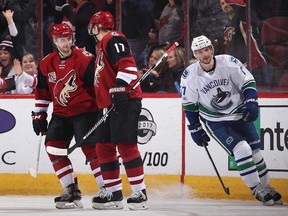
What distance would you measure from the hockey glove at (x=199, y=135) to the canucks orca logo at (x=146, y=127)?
0.80m

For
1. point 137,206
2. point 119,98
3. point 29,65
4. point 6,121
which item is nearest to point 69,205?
point 137,206


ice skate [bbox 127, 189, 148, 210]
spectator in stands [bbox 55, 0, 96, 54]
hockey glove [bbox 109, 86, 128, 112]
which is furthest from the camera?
spectator in stands [bbox 55, 0, 96, 54]

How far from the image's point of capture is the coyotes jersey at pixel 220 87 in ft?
26.5

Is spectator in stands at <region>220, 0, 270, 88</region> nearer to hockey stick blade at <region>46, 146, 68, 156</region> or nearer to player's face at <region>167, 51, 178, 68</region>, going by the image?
player's face at <region>167, 51, 178, 68</region>

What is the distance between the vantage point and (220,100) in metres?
8.14

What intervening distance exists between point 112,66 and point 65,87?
0.51 metres

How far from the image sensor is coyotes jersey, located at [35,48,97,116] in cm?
782

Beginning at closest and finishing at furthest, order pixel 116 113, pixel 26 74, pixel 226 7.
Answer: pixel 116 113 → pixel 226 7 → pixel 26 74

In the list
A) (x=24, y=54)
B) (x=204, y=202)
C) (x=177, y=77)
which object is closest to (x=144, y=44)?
(x=177, y=77)

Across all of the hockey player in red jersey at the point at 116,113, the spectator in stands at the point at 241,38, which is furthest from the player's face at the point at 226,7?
the hockey player in red jersey at the point at 116,113

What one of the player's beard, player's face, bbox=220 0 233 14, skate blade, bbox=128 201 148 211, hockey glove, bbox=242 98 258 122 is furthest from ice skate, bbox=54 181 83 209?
player's face, bbox=220 0 233 14

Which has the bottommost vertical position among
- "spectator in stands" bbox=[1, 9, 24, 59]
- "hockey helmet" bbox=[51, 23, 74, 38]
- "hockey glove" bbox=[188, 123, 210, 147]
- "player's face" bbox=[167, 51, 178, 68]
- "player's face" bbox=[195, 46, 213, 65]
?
"hockey glove" bbox=[188, 123, 210, 147]

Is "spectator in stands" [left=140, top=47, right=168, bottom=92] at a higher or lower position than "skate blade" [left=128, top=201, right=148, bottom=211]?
higher

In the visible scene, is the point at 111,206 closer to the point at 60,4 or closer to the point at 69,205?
the point at 69,205
